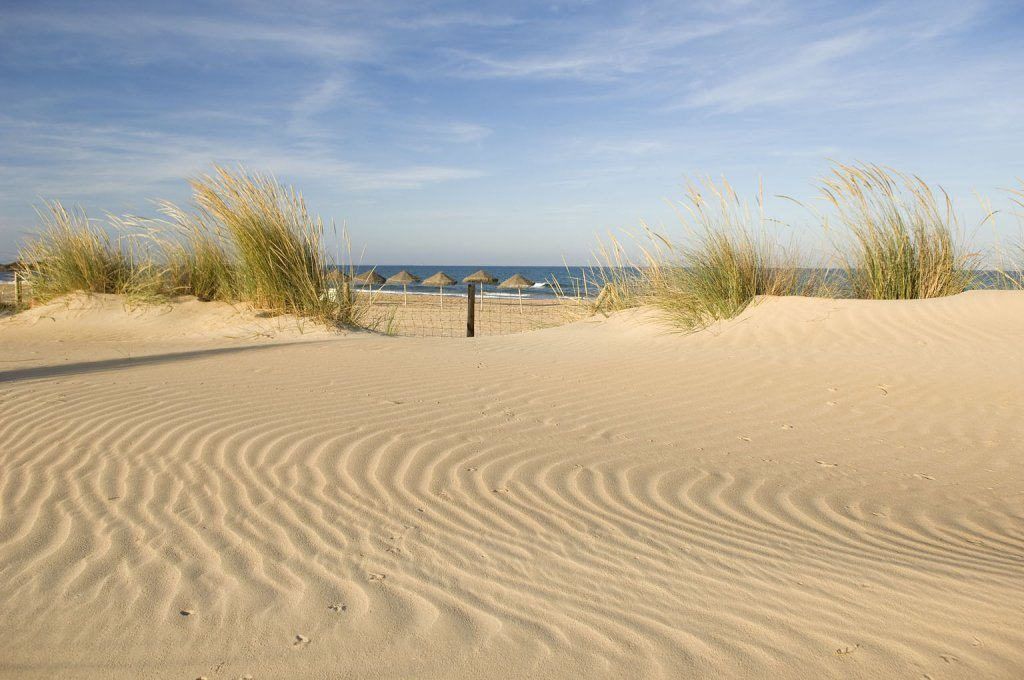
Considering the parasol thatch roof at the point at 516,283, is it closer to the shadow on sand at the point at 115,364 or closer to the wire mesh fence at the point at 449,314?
the wire mesh fence at the point at 449,314

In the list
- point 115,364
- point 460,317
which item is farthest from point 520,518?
point 460,317

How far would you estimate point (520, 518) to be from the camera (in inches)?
115

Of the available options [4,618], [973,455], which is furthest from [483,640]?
[973,455]

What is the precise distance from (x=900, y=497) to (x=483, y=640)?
223 centimetres

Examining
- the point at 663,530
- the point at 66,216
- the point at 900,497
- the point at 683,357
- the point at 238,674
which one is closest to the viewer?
the point at 238,674

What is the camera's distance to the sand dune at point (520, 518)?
6.21ft

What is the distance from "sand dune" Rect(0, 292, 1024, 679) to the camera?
1.89 m

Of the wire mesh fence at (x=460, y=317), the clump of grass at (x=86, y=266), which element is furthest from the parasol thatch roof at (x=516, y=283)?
the clump of grass at (x=86, y=266)

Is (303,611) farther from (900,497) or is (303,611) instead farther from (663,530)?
(900,497)

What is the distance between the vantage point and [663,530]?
280 cm

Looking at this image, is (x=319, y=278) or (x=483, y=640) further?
(x=319, y=278)

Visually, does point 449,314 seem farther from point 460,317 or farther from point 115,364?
point 115,364

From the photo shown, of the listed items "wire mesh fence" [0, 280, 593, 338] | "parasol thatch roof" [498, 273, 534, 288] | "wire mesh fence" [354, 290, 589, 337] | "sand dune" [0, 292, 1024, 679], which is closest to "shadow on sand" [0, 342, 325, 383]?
"sand dune" [0, 292, 1024, 679]

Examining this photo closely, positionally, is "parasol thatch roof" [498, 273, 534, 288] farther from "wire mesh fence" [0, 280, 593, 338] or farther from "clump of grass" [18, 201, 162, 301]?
"clump of grass" [18, 201, 162, 301]
